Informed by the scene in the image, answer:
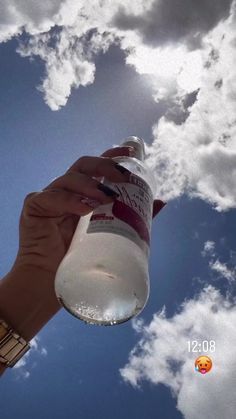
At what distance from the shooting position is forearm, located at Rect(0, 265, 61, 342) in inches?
63.0

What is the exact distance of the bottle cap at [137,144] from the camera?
7.83ft

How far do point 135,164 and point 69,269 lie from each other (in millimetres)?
1027

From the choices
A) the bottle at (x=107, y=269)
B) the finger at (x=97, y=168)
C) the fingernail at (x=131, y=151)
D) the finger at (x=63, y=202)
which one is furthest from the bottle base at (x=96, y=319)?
the fingernail at (x=131, y=151)

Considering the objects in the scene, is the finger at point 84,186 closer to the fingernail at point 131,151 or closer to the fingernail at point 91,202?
the fingernail at point 91,202

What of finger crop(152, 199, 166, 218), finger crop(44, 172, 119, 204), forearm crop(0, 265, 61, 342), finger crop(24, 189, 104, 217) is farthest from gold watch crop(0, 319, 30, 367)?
finger crop(152, 199, 166, 218)

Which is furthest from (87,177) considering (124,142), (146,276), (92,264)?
(124,142)

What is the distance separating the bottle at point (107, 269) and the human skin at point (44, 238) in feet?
0.33

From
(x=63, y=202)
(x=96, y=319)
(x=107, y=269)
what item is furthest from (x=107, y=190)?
(x=96, y=319)

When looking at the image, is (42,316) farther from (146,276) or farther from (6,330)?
(146,276)

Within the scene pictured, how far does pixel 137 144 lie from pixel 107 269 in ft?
4.19

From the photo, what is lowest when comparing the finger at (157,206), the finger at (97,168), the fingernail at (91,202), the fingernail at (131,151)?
the fingernail at (91,202)

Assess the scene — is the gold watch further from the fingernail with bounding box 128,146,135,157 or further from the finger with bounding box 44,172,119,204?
the fingernail with bounding box 128,146,135,157

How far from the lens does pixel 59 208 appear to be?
1.48 metres

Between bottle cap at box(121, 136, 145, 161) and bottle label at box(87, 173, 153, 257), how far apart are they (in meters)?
0.73
